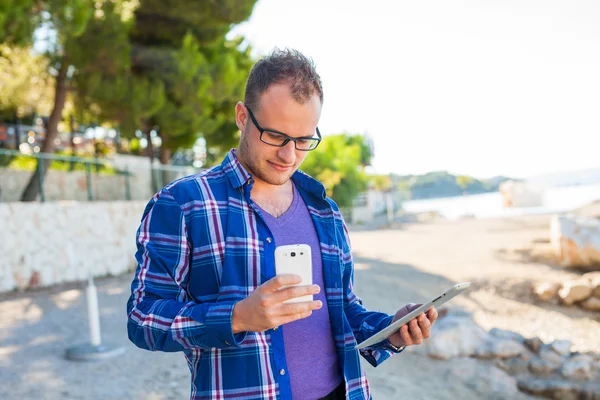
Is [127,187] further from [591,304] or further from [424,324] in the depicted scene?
[424,324]

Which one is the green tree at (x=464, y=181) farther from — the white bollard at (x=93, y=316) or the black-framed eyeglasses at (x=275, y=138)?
the black-framed eyeglasses at (x=275, y=138)

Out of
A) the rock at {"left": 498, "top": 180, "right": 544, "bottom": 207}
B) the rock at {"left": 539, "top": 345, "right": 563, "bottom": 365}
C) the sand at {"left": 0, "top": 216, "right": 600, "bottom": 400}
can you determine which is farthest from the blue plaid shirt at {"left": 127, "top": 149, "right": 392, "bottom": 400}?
the rock at {"left": 498, "top": 180, "right": 544, "bottom": 207}

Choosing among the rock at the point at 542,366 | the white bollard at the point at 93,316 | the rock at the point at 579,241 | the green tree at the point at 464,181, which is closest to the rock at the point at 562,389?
the rock at the point at 542,366

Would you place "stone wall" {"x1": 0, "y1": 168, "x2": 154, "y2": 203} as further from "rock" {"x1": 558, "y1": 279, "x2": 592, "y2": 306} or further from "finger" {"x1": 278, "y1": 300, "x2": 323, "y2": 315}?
"finger" {"x1": 278, "y1": 300, "x2": 323, "y2": 315}

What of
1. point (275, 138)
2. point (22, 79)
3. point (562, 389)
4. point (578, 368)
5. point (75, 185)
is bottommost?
point (562, 389)

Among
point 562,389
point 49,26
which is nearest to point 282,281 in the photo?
point 562,389

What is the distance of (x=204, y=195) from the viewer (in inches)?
61.7

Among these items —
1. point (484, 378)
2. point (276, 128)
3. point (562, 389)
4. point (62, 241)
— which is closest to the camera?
point (276, 128)

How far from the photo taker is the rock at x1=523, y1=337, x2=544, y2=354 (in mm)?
5797

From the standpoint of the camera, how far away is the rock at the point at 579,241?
10.8 meters

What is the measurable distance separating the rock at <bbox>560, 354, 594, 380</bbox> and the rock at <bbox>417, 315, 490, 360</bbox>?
31.9 inches

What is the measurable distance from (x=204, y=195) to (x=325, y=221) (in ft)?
1.44

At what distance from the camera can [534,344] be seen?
5.83 metres

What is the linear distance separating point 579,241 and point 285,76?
11.2m
